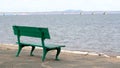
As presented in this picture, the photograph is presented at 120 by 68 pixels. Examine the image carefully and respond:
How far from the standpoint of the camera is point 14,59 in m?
11.1

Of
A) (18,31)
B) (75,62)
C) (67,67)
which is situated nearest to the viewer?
(67,67)

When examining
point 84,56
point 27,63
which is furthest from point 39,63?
point 84,56

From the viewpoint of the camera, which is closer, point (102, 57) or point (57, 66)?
point (57, 66)

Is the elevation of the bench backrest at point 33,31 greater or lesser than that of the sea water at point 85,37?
greater

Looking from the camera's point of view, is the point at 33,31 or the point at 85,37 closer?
the point at 33,31

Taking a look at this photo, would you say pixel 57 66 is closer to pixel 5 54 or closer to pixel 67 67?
pixel 67 67

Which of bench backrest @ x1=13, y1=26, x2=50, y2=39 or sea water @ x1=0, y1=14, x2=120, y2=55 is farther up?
bench backrest @ x1=13, y1=26, x2=50, y2=39

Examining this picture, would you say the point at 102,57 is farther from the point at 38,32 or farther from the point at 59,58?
the point at 38,32

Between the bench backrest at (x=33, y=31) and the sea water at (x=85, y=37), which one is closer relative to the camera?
the bench backrest at (x=33, y=31)

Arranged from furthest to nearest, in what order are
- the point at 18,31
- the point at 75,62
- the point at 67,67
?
the point at 18,31
the point at 75,62
the point at 67,67

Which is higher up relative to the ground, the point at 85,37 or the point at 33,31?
the point at 33,31

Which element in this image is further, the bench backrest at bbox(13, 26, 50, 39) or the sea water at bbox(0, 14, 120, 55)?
the sea water at bbox(0, 14, 120, 55)

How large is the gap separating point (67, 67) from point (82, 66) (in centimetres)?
45

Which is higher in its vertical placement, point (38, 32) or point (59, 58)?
point (38, 32)
